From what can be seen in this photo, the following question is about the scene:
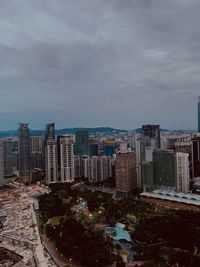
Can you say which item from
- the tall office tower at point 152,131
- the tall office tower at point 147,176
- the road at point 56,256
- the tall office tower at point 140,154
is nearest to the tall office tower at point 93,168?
the tall office tower at point 140,154

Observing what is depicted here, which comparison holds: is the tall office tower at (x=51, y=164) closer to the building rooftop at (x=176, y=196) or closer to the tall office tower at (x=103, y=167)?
the tall office tower at (x=103, y=167)

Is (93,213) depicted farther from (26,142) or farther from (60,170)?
(26,142)

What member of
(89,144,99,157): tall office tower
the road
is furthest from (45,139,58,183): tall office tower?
the road

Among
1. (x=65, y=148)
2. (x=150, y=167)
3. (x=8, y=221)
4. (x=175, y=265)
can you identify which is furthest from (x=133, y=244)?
(x=65, y=148)

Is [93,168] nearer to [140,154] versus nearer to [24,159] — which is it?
[140,154]

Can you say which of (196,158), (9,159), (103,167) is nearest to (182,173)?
(196,158)
